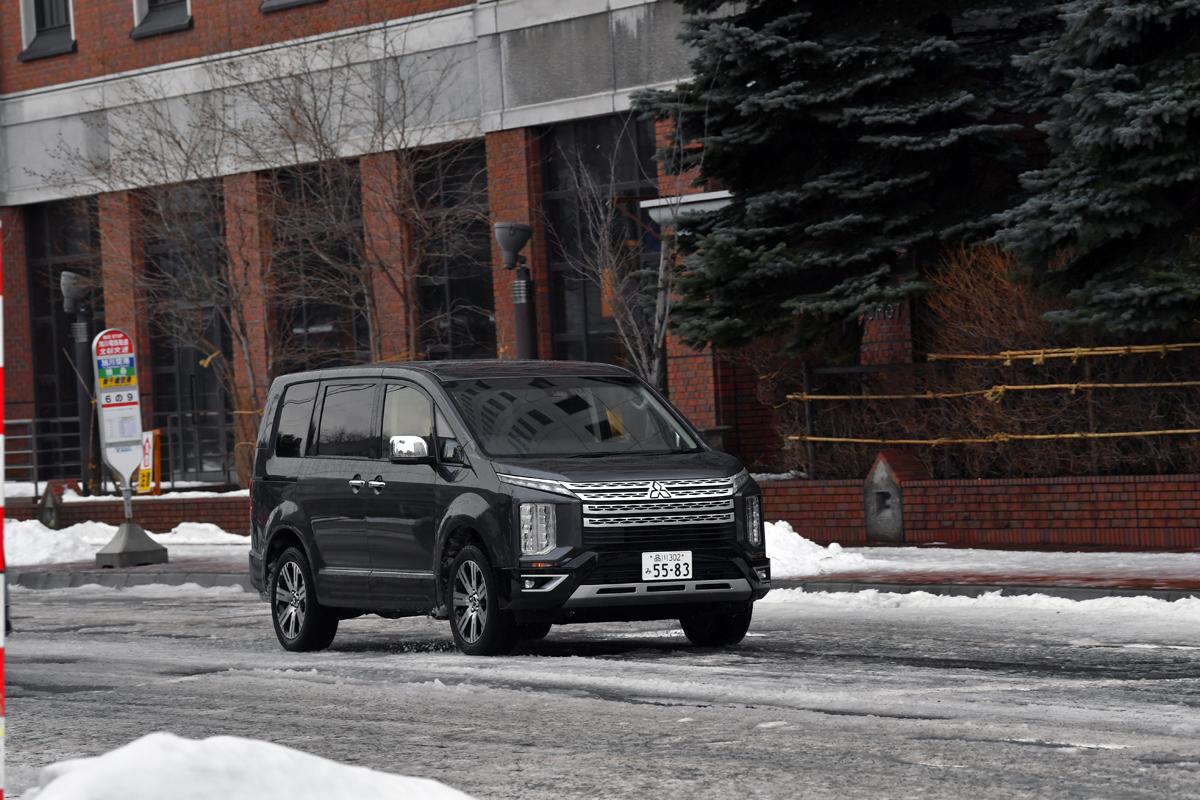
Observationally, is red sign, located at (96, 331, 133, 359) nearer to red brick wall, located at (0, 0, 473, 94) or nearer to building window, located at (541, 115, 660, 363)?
building window, located at (541, 115, 660, 363)

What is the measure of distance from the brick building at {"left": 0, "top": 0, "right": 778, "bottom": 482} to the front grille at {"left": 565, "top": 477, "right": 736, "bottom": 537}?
38.5 feet

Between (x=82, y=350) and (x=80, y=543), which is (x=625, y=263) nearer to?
(x=80, y=543)

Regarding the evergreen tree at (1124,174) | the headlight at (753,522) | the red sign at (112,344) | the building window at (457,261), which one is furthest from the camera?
the building window at (457,261)

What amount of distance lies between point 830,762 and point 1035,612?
21.0ft

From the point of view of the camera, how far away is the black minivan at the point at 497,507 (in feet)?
40.2

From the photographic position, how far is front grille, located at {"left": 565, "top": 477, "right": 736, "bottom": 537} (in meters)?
12.3

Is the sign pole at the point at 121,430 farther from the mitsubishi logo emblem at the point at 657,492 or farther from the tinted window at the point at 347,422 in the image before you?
the mitsubishi logo emblem at the point at 657,492

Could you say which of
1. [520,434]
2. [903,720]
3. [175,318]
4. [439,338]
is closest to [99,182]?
[175,318]

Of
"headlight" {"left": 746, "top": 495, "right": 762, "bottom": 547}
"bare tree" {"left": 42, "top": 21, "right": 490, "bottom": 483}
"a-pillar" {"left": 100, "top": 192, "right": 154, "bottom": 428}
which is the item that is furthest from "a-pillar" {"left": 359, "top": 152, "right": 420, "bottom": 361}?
"headlight" {"left": 746, "top": 495, "right": 762, "bottom": 547}

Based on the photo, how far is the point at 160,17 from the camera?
33.0 metres

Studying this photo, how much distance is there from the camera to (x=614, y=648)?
43.0ft

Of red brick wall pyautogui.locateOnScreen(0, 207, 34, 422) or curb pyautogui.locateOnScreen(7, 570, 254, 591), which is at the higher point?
red brick wall pyautogui.locateOnScreen(0, 207, 34, 422)

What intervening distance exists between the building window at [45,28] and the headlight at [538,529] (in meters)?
23.9

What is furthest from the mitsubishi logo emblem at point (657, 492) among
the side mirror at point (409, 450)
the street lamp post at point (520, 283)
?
the street lamp post at point (520, 283)
